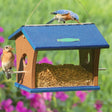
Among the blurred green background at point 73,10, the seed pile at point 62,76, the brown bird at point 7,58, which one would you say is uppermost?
the blurred green background at point 73,10

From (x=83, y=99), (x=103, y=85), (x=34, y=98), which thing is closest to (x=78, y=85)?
(x=34, y=98)

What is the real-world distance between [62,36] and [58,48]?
8.9 inches

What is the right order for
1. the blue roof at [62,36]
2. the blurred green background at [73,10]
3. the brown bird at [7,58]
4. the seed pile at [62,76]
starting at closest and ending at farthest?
the blue roof at [62,36], the seed pile at [62,76], the brown bird at [7,58], the blurred green background at [73,10]

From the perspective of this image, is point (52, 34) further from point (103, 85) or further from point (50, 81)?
point (103, 85)

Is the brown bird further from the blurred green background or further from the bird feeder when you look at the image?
the blurred green background

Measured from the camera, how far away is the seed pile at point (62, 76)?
11.3 ft

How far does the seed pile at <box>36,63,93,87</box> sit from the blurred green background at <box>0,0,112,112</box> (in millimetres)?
1903

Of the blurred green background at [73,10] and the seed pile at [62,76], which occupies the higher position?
the blurred green background at [73,10]

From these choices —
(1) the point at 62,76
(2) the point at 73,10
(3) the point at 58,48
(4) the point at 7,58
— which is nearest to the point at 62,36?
(3) the point at 58,48

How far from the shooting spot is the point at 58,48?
122 inches

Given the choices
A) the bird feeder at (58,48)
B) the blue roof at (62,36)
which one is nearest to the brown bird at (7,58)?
the bird feeder at (58,48)

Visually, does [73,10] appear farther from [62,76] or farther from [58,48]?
[58,48]

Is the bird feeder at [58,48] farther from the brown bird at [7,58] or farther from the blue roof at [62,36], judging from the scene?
the brown bird at [7,58]

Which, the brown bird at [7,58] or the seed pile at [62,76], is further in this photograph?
the brown bird at [7,58]
